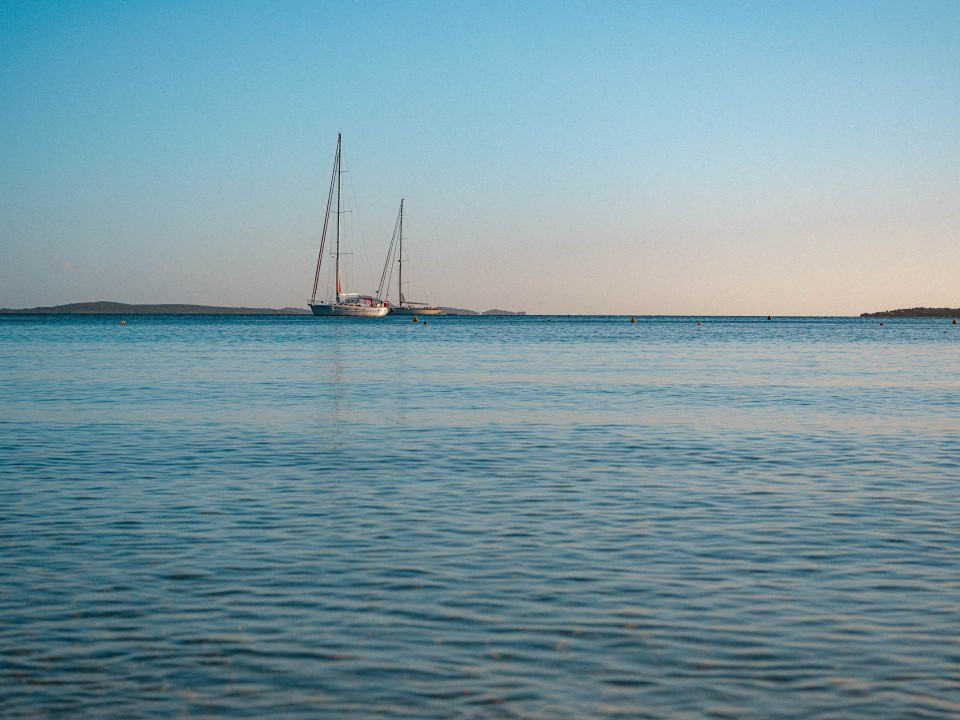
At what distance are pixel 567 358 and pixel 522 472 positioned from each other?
47.9m

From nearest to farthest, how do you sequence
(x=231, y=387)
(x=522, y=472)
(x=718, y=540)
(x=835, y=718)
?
(x=835, y=718) < (x=718, y=540) < (x=522, y=472) < (x=231, y=387)

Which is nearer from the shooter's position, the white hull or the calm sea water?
the calm sea water

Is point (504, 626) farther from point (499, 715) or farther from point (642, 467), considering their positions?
point (642, 467)

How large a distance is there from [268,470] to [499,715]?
12392mm

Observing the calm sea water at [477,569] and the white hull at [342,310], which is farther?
the white hull at [342,310]

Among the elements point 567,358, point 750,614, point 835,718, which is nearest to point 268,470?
point 750,614

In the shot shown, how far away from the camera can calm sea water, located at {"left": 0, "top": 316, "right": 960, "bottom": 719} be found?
26.8 ft

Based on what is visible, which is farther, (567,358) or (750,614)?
(567,358)

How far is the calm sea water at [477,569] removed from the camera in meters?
8.16

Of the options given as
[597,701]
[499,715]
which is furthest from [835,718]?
[499,715]

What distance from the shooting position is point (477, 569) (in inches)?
460

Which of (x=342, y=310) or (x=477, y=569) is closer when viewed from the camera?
(x=477, y=569)

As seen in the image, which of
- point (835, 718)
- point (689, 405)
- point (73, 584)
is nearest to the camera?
point (835, 718)

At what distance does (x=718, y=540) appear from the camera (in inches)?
523
